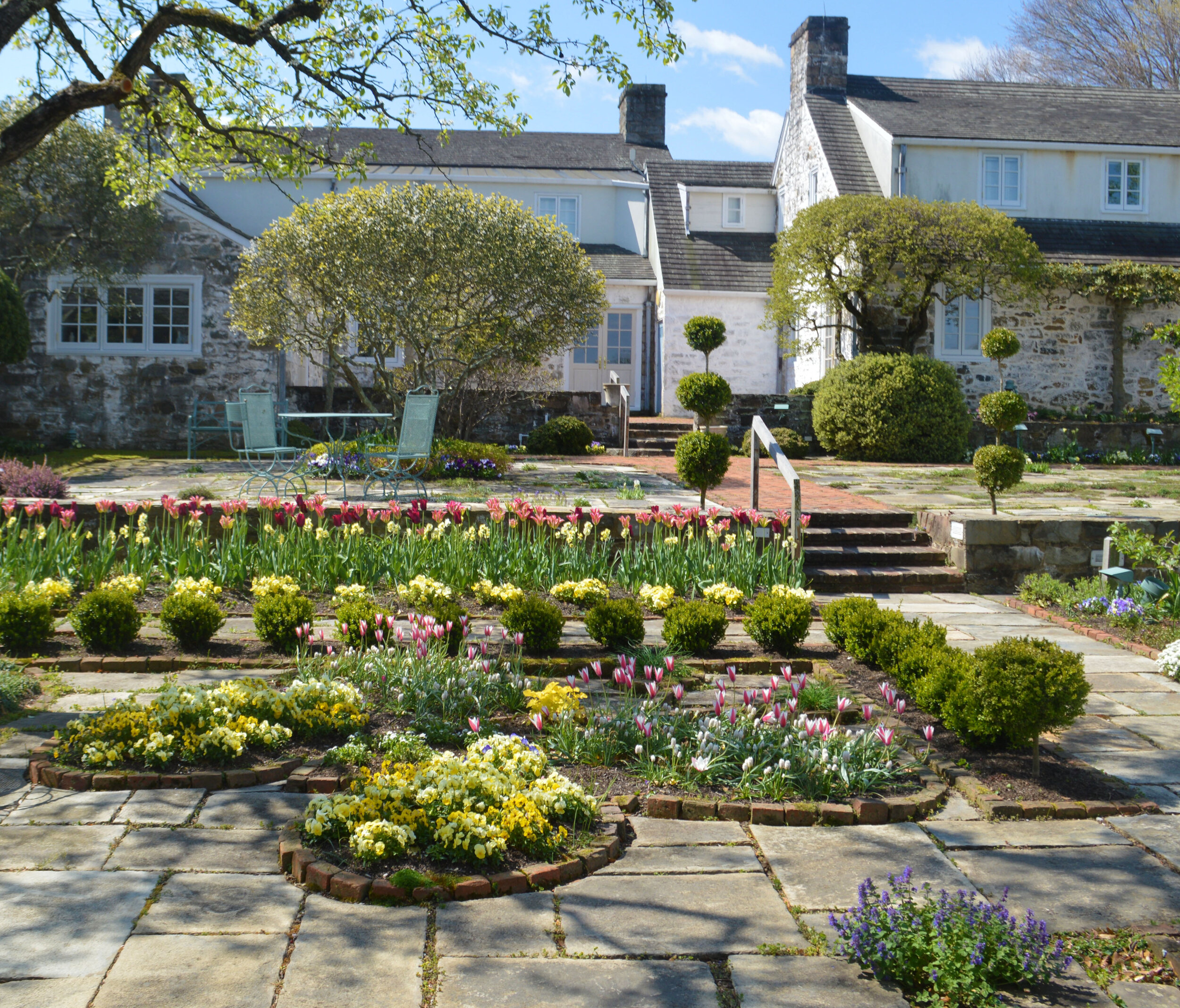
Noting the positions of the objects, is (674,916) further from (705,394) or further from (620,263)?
(620,263)

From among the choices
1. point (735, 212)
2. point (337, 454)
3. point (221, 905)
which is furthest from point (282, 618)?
point (735, 212)

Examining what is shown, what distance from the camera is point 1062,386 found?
19.9 meters

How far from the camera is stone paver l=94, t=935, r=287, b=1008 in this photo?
254 centimetres

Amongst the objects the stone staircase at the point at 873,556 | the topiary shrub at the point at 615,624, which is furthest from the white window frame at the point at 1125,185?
the topiary shrub at the point at 615,624

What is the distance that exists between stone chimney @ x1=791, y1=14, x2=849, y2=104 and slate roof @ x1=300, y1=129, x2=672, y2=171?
4.36m

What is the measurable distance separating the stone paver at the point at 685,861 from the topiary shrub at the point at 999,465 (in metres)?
6.55

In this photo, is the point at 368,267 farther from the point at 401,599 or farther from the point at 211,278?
the point at 401,599

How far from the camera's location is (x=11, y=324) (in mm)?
16562

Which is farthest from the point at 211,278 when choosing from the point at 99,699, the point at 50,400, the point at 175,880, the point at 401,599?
the point at 175,880

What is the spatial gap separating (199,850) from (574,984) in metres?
1.45

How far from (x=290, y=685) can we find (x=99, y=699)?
117 cm

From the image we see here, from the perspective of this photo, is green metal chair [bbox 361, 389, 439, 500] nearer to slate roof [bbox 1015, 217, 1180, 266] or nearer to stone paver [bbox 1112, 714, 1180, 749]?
stone paver [bbox 1112, 714, 1180, 749]

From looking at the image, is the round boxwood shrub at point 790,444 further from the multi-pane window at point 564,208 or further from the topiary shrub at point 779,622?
the topiary shrub at point 779,622

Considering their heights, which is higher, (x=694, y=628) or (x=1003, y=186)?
(x=1003, y=186)
